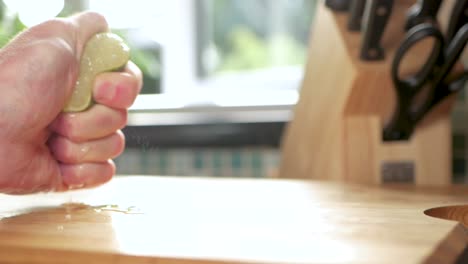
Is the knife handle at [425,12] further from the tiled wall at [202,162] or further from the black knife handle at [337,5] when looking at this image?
the tiled wall at [202,162]

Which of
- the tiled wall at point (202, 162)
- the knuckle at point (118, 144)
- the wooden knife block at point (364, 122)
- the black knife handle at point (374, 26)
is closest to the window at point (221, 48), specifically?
the tiled wall at point (202, 162)

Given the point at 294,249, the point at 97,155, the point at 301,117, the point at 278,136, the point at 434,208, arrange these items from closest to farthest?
the point at 294,249 < the point at 434,208 < the point at 97,155 < the point at 301,117 < the point at 278,136

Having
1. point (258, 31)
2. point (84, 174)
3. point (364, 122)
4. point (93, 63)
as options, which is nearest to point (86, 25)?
point (93, 63)

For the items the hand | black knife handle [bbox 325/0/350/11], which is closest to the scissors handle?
black knife handle [bbox 325/0/350/11]

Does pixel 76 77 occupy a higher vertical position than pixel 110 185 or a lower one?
higher

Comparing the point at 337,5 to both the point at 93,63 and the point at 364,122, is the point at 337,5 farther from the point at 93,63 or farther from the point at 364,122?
the point at 93,63

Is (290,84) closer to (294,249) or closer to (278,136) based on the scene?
(278,136)

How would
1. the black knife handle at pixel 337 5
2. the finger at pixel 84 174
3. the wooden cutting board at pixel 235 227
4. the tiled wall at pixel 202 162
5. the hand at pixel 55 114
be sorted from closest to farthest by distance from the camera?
the wooden cutting board at pixel 235 227 < the hand at pixel 55 114 < the finger at pixel 84 174 < the black knife handle at pixel 337 5 < the tiled wall at pixel 202 162

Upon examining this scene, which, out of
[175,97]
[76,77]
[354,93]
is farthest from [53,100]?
[175,97]
